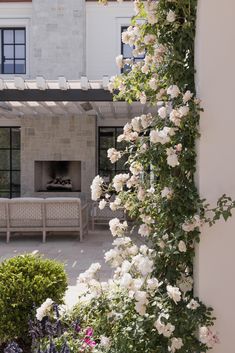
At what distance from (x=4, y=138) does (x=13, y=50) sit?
2513 mm

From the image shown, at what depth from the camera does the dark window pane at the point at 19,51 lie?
12160 mm

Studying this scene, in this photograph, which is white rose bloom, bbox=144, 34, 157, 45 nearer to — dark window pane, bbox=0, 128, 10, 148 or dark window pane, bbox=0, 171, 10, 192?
dark window pane, bbox=0, 128, 10, 148

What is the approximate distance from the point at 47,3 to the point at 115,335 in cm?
1106

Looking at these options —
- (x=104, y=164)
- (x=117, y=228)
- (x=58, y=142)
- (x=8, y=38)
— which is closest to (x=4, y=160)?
(x=58, y=142)

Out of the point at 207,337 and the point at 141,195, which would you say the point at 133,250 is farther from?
the point at 207,337

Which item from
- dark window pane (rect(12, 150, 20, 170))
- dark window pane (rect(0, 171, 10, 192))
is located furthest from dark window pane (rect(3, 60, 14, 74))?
dark window pane (rect(0, 171, 10, 192))

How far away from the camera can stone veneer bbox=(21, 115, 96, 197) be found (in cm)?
1139

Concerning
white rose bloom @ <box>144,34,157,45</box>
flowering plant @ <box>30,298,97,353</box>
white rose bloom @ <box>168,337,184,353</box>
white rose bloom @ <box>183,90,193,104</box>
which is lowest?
flowering plant @ <box>30,298,97,353</box>

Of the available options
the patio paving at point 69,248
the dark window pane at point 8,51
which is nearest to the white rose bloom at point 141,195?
the patio paving at point 69,248

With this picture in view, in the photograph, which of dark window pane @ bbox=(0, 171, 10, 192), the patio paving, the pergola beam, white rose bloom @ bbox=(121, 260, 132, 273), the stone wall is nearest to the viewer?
white rose bloom @ bbox=(121, 260, 132, 273)

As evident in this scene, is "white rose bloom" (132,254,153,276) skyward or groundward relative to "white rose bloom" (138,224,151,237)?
groundward

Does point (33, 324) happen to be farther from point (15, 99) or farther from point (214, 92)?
point (15, 99)

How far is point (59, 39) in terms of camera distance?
11.8m

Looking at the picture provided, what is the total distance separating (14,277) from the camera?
3.16 m
